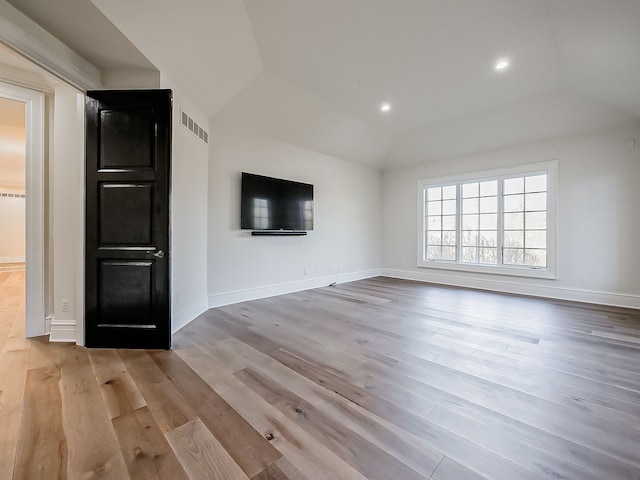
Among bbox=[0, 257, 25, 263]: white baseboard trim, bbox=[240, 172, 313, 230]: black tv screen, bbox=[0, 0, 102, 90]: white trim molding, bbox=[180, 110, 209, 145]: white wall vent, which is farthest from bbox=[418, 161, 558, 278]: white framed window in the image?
bbox=[0, 257, 25, 263]: white baseboard trim

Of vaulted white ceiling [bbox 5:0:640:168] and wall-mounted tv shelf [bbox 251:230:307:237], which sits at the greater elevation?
vaulted white ceiling [bbox 5:0:640:168]

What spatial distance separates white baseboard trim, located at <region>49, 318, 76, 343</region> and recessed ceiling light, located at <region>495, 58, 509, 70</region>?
5.74 meters

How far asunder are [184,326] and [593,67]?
19.1ft

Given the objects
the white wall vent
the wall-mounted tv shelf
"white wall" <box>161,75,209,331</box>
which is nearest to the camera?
"white wall" <box>161,75,209,331</box>

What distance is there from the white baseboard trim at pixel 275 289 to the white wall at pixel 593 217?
2882 mm

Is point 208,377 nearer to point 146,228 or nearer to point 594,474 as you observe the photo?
point 146,228

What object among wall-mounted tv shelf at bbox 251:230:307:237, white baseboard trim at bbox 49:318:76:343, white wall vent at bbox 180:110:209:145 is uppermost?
white wall vent at bbox 180:110:209:145

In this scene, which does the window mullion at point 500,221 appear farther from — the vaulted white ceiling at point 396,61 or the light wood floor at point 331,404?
the light wood floor at point 331,404

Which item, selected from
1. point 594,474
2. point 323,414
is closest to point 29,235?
point 323,414

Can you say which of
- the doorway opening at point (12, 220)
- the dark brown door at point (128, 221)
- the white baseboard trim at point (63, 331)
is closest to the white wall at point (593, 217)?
the dark brown door at point (128, 221)

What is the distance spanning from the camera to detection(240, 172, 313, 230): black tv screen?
174 inches

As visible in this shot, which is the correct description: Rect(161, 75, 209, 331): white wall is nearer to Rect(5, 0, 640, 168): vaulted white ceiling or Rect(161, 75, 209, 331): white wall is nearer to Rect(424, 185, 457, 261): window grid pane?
Rect(5, 0, 640, 168): vaulted white ceiling

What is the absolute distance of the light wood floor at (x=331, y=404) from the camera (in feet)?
4.31

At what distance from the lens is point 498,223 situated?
562 cm
